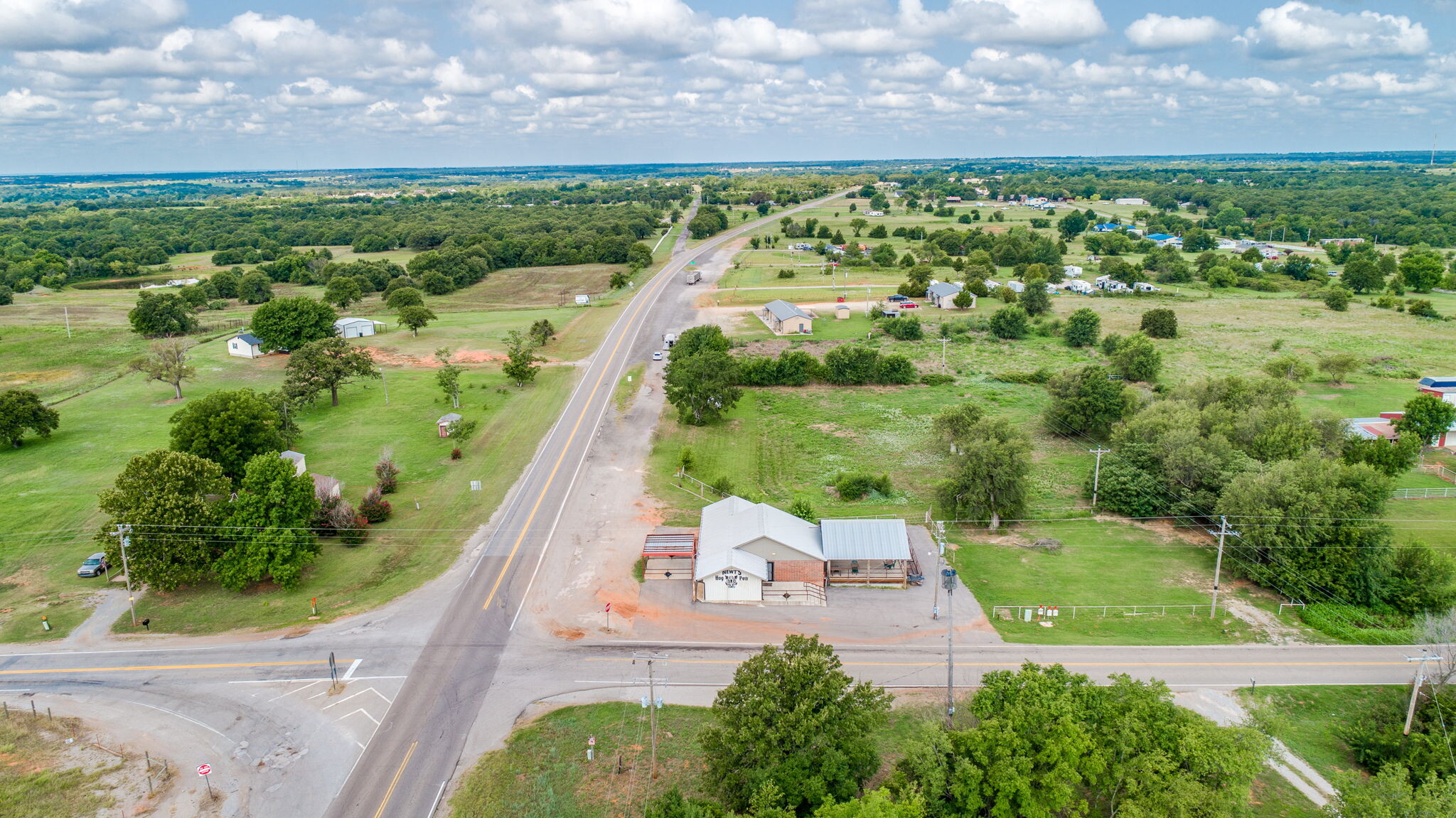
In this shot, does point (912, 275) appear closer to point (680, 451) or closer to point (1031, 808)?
point (680, 451)

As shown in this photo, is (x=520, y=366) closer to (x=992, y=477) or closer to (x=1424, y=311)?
(x=992, y=477)

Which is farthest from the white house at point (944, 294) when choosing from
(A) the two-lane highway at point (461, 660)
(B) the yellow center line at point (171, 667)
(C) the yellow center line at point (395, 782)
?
(C) the yellow center line at point (395, 782)

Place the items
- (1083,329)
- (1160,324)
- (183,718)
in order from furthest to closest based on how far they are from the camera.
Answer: (1160,324) < (1083,329) < (183,718)

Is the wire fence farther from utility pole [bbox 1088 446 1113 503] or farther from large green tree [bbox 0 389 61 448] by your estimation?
large green tree [bbox 0 389 61 448]

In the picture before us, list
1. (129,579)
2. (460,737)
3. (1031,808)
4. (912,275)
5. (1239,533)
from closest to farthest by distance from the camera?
(1031,808) → (460,737) → (129,579) → (1239,533) → (912,275)

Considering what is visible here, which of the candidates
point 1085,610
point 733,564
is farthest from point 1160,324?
point 733,564

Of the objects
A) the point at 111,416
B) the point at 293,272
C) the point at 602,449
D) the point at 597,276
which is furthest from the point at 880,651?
the point at 293,272

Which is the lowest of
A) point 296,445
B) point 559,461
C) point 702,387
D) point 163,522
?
point 559,461
